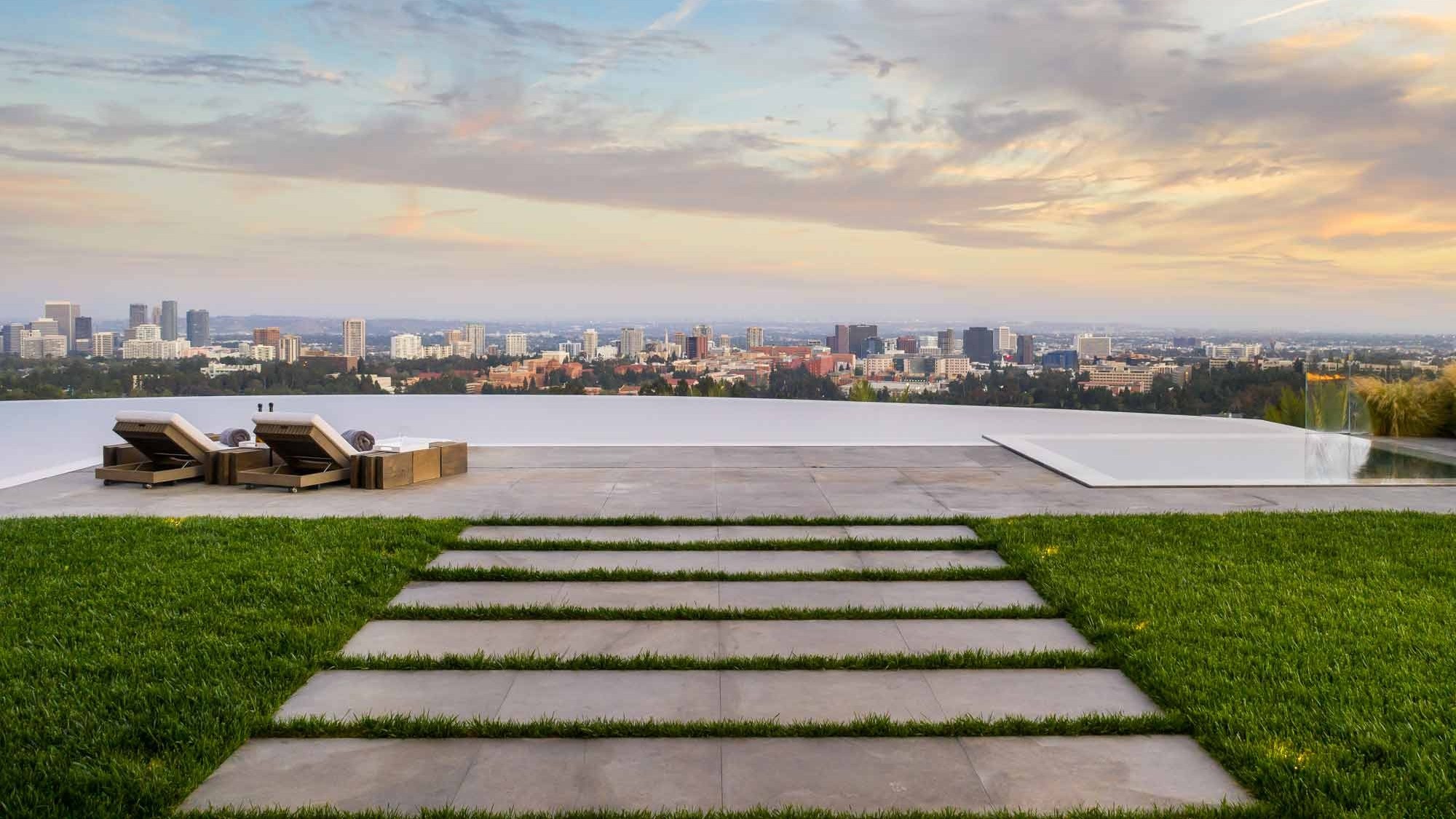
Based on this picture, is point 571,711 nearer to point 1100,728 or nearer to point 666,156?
point 1100,728

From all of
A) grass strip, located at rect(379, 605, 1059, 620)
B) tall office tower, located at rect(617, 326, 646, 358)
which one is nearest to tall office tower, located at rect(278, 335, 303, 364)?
tall office tower, located at rect(617, 326, 646, 358)

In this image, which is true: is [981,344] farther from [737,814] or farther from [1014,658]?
[737,814]

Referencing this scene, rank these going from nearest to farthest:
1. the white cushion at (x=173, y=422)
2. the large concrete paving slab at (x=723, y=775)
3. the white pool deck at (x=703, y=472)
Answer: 1. the large concrete paving slab at (x=723, y=775)
2. the white pool deck at (x=703, y=472)
3. the white cushion at (x=173, y=422)

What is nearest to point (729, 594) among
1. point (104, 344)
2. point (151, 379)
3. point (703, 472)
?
point (703, 472)

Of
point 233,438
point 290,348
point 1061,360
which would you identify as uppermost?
point 290,348

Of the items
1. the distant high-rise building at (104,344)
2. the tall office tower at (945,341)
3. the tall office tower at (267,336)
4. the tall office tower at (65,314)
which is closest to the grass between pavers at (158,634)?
the tall office tower at (945,341)

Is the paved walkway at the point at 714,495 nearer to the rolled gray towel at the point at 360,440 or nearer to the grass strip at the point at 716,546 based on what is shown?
the rolled gray towel at the point at 360,440
